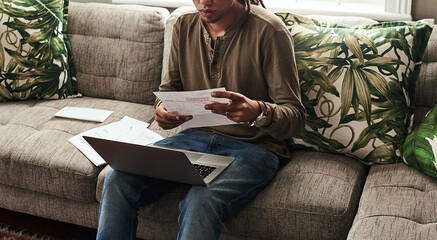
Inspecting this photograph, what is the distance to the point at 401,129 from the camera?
2027 mm

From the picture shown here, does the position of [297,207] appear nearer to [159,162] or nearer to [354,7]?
[159,162]

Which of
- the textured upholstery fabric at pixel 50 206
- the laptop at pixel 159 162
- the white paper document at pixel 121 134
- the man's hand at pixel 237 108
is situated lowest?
the textured upholstery fabric at pixel 50 206

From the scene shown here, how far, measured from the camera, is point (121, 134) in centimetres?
229

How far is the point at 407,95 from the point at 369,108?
0.47 ft

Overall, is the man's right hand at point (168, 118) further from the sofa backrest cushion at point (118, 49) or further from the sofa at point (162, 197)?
the sofa backrest cushion at point (118, 49)

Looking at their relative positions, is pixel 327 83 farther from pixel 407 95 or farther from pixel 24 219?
pixel 24 219

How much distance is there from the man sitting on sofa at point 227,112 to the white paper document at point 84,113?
1.66 feet

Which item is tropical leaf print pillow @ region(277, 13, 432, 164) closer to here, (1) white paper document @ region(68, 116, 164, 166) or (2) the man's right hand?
(2) the man's right hand

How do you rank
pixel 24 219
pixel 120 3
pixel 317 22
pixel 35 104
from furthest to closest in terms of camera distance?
pixel 120 3, pixel 35 104, pixel 24 219, pixel 317 22

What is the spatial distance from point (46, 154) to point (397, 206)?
127 cm

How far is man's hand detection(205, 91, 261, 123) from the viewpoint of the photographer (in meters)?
1.68

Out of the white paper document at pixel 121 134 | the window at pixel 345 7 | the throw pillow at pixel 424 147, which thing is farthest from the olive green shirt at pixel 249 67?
the window at pixel 345 7

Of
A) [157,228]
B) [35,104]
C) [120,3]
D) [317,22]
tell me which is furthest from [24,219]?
[317,22]

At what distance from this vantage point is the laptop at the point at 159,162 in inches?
64.4
